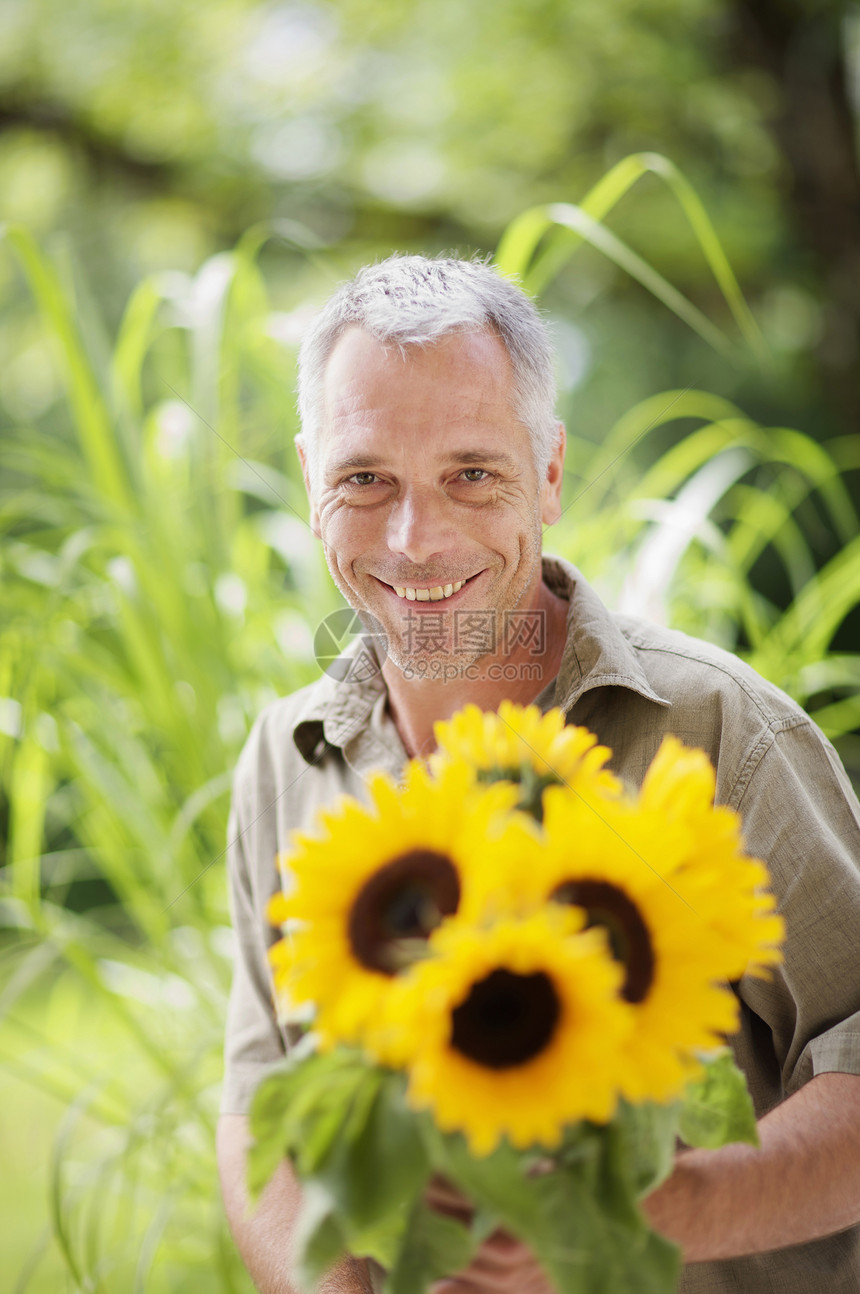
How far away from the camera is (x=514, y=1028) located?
0.31m

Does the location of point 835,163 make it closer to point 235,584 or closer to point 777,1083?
point 235,584

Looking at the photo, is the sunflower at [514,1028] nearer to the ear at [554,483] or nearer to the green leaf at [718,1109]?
the green leaf at [718,1109]

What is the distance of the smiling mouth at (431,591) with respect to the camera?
1.95 feet

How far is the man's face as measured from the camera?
561 millimetres

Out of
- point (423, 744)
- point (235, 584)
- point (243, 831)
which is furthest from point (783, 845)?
point (235, 584)

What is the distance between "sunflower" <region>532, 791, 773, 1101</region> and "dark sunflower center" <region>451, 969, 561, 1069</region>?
3 centimetres

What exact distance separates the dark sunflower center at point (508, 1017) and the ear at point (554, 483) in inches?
15.0

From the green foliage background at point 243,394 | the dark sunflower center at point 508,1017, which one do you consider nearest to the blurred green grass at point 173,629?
the green foliage background at point 243,394

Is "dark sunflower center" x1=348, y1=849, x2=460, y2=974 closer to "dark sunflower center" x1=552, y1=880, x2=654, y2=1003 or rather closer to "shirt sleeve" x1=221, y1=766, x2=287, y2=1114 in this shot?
"dark sunflower center" x1=552, y1=880, x2=654, y2=1003

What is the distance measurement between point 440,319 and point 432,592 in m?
0.15

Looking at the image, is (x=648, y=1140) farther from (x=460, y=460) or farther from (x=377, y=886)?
(x=460, y=460)

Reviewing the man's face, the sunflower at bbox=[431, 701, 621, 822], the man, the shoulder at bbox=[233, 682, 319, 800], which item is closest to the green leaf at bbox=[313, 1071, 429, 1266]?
the sunflower at bbox=[431, 701, 621, 822]

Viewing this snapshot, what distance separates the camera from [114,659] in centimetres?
96

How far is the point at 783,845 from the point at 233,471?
696 mm
